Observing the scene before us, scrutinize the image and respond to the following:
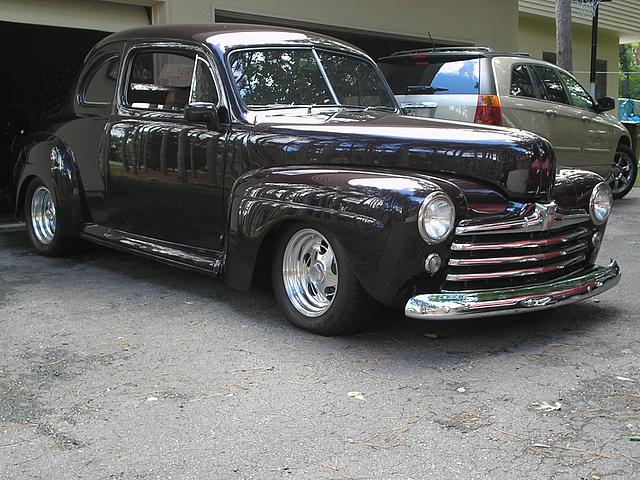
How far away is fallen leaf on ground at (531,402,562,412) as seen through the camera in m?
3.59

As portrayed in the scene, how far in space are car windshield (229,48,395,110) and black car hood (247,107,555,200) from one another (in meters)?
0.38

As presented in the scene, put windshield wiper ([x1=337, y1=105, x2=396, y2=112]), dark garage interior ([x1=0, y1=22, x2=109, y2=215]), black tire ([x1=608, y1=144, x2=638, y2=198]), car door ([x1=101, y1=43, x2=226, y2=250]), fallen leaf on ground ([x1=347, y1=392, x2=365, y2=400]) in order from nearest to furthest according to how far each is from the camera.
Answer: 1. fallen leaf on ground ([x1=347, y1=392, x2=365, y2=400])
2. car door ([x1=101, y1=43, x2=226, y2=250])
3. windshield wiper ([x1=337, y1=105, x2=396, y2=112])
4. black tire ([x1=608, y1=144, x2=638, y2=198])
5. dark garage interior ([x1=0, y1=22, x2=109, y2=215])

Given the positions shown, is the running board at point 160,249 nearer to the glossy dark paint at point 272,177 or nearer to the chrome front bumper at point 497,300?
the glossy dark paint at point 272,177

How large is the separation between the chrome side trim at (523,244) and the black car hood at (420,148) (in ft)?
0.86

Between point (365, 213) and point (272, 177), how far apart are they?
80cm

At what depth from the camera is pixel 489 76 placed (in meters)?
8.72

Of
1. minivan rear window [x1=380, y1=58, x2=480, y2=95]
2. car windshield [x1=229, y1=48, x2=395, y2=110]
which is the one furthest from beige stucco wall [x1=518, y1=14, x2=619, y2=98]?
car windshield [x1=229, y1=48, x2=395, y2=110]

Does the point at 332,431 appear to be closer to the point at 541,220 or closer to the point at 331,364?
the point at 331,364

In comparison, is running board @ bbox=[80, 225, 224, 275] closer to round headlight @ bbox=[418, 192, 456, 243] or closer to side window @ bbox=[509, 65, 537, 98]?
round headlight @ bbox=[418, 192, 456, 243]

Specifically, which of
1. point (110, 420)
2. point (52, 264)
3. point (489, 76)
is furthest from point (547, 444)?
point (489, 76)

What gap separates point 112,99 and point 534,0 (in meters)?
15.6

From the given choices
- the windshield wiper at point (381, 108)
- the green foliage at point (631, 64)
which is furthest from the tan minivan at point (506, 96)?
the green foliage at point (631, 64)

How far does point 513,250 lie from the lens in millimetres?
4406

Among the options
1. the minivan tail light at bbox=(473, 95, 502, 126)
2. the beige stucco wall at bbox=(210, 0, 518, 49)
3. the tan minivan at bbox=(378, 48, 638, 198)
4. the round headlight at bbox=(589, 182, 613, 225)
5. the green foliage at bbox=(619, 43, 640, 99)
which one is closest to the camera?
the round headlight at bbox=(589, 182, 613, 225)
